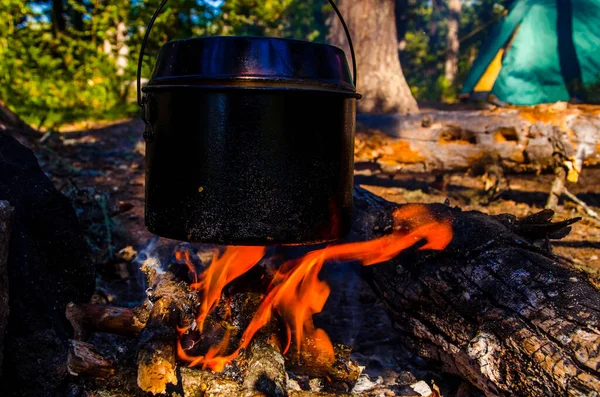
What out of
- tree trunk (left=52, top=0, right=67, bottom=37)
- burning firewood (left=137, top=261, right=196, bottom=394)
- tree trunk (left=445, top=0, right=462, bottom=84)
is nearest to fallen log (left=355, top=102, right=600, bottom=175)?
burning firewood (left=137, top=261, right=196, bottom=394)

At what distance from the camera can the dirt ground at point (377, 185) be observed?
4523mm

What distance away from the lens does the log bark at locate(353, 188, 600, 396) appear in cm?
178

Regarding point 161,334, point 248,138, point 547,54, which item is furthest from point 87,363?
point 547,54

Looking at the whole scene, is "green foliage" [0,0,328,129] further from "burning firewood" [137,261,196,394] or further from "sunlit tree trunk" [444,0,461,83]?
"sunlit tree trunk" [444,0,461,83]

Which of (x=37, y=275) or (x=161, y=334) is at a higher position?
(x=37, y=275)

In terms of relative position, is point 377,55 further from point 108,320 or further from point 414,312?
point 108,320

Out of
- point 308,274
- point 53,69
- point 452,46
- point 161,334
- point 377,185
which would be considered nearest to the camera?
point 161,334

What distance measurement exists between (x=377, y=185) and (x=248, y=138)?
15.3 ft

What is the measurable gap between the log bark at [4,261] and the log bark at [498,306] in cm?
170

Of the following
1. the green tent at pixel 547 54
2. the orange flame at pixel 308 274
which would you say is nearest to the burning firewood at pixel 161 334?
→ the orange flame at pixel 308 274

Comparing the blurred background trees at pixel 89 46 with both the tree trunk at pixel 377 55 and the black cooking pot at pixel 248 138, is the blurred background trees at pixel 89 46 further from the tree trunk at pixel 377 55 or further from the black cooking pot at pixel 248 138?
the black cooking pot at pixel 248 138

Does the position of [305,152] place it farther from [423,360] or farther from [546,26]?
[546,26]

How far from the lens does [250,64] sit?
195cm

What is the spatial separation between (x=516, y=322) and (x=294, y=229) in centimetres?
88
